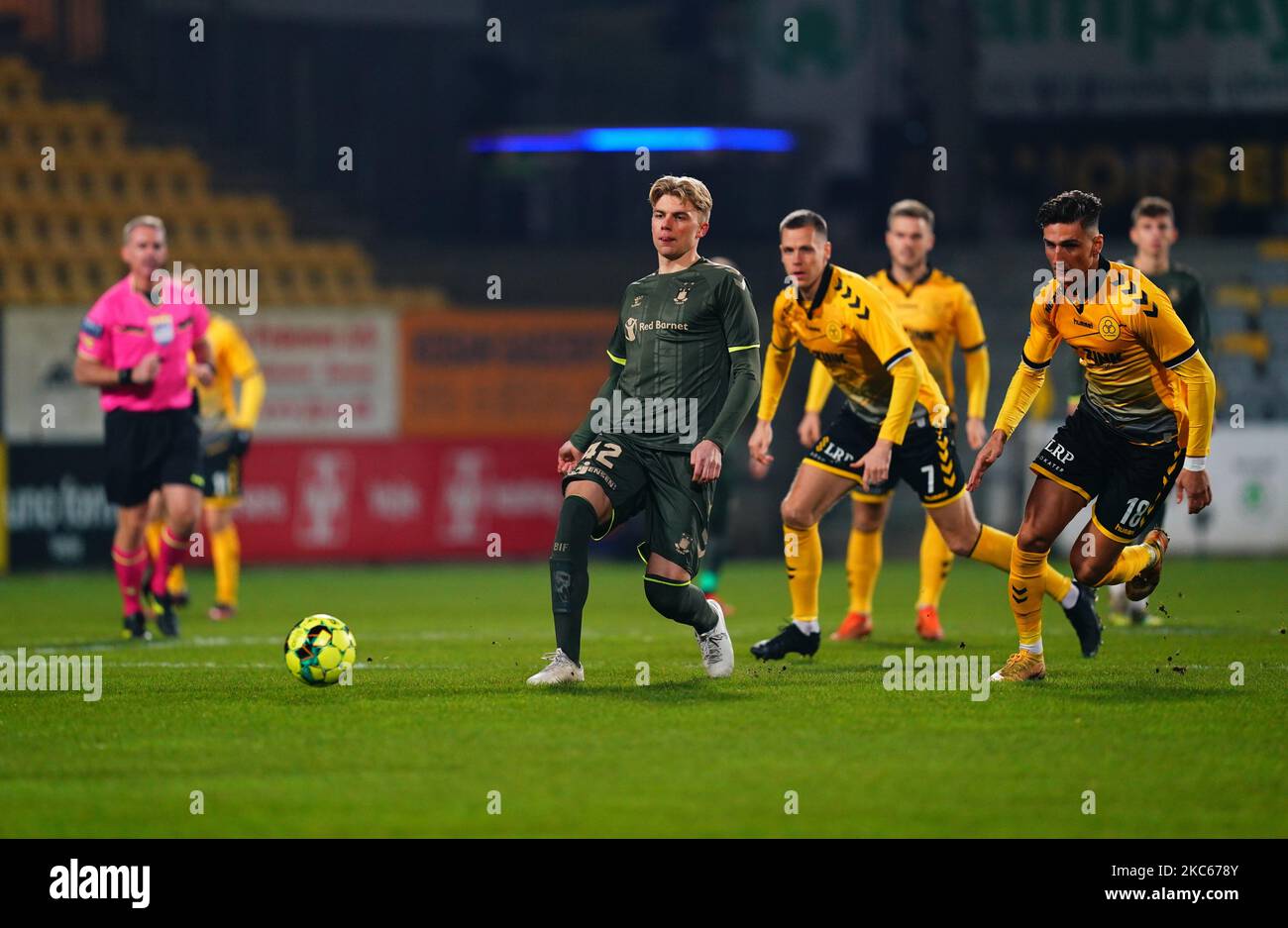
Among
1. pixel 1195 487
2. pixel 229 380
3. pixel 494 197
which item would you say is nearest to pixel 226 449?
pixel 229 380

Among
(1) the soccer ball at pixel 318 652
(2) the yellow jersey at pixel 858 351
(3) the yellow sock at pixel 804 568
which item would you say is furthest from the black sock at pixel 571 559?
(3) the yellow sock at pixel 804 568

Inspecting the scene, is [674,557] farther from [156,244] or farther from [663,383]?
[156,244]

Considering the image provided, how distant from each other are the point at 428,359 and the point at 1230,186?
32.1 feet

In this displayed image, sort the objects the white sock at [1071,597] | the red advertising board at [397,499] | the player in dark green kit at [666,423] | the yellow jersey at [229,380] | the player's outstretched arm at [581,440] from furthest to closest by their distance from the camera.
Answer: the red advertising board at [397,499], the yellow jersey at [229,380], the white sock at [1071,597], the player's outstretched arm at [581,440], the player in dark green kit at [666,423]

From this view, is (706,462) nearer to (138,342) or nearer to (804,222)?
(804,222)

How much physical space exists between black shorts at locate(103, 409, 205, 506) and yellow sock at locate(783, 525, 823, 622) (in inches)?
149

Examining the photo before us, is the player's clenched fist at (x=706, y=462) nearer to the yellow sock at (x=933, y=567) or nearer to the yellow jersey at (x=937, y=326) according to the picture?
the yellow jersey at (x=937, y=326)

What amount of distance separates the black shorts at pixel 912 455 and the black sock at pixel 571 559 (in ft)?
7.11

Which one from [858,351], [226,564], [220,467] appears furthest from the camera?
[220,467]

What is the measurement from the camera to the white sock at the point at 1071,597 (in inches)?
374

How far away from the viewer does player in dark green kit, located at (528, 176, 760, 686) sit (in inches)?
324

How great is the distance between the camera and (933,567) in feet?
36.4

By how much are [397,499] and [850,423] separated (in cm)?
1014

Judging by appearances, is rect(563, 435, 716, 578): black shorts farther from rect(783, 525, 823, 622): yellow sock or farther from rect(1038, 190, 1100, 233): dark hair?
rect(1038, 190, 1100, 233): dark hair
